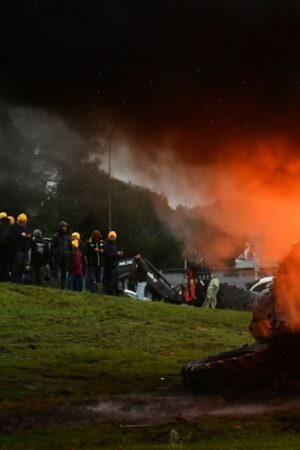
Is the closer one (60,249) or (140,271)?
(60,249)

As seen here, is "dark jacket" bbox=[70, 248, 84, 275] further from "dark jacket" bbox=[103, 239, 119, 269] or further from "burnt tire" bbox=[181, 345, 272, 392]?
"burnt tire" bbox=[181, 345, 272, 392]

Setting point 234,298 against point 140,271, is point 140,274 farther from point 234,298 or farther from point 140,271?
point 234,298

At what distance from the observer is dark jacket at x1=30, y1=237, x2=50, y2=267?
76.2 ft

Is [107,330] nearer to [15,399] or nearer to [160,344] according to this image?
[160,344]

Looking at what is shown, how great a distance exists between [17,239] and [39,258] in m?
2.33

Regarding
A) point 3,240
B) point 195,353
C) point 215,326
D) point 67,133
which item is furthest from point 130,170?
point 3,240

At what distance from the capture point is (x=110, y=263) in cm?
2388

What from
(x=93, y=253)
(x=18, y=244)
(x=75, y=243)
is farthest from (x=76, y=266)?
(x=18, y=244)

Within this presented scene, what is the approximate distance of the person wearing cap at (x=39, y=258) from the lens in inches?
917

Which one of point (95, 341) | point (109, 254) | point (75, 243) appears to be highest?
point (75, 243)

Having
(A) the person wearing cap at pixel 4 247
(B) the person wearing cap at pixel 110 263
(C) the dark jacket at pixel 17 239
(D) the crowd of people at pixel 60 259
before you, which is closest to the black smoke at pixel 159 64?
(C) the dark jacket at pixel 17 239

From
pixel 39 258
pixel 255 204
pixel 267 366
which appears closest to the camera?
pixel 267 366

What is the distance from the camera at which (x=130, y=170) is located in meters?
11.0

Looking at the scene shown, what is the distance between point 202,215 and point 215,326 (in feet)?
15.2
